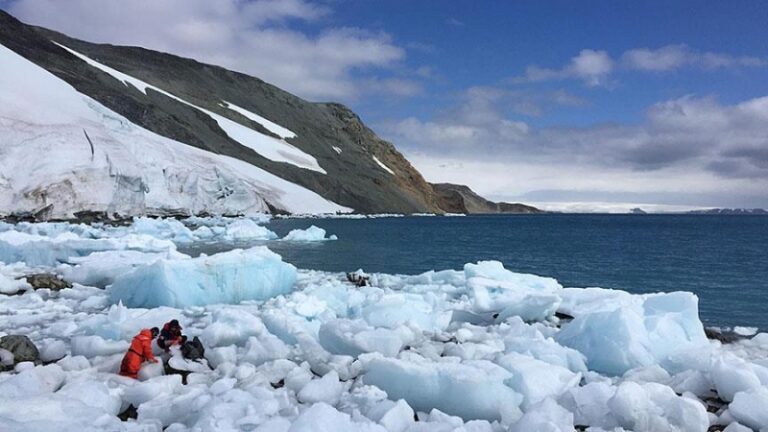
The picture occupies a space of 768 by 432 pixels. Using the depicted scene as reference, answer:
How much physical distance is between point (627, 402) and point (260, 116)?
103499 millimetres

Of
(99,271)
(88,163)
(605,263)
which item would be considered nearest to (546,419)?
(99,271)

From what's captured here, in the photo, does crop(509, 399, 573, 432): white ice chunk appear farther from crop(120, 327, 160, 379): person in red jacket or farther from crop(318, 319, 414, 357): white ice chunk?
crop(120, 327, 160, 379): person in red jacket

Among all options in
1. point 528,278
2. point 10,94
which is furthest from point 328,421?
point 10,94

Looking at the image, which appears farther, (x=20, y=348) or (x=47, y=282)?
(x=47, y=282)

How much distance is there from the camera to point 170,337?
8.80 m

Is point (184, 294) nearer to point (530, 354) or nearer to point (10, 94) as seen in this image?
point (530, 354)

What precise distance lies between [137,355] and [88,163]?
128 feet

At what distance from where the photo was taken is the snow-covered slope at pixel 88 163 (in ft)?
127

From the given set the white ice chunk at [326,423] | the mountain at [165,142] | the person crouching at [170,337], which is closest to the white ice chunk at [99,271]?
the person crouching at [170,337]

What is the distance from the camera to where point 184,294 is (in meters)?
13.4

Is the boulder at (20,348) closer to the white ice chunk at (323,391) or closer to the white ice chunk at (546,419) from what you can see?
the white ice chunk at (323,391)

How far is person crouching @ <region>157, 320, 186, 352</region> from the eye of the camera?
872 centimetres

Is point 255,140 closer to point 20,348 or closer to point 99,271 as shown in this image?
point 99,271

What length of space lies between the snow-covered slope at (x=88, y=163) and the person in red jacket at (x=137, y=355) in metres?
36.2
